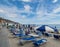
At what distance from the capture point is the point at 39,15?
10.0 feet

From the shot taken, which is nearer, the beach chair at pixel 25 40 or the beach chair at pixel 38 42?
the beach chair at pixel 38 42

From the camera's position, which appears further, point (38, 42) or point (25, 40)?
point (25, 40)

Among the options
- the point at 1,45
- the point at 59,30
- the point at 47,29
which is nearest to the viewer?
the point at 1,45

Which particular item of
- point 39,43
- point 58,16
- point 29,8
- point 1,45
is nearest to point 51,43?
point 39,43

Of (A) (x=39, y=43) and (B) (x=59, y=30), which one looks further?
(B) (x=59, y=30)

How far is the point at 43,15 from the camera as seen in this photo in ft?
10.0

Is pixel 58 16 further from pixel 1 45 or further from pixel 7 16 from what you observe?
pixel 1 45

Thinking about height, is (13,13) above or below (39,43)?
above

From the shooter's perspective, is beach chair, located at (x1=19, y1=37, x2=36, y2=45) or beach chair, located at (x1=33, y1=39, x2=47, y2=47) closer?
beach chair, located at (x1=33, y1=39, x2=47, y2=47)

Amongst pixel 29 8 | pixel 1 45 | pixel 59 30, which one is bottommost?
pixel 1 45

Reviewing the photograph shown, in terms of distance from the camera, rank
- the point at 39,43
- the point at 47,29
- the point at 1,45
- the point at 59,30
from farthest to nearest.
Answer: the point at 59,30 < the point at 47,29 < the point at 1,45 < the point at 39,43

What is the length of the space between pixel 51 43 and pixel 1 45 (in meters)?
1.14

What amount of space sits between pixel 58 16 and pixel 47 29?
56 cm

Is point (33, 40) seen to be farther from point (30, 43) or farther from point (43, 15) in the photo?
point (43, 15)
